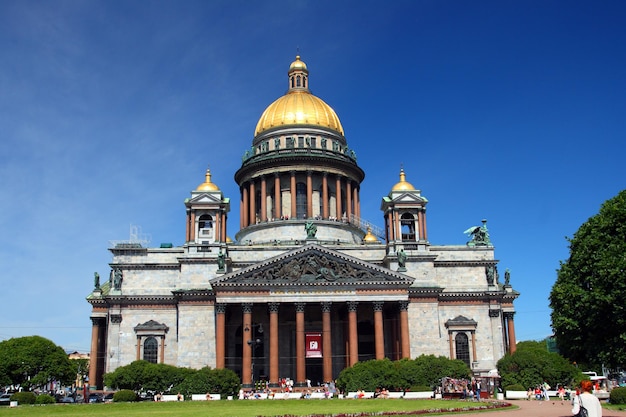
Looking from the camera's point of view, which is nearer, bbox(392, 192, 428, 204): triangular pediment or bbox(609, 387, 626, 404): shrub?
bbox(609, 387, 626, 404): shrub

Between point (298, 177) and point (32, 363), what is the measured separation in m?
36.5

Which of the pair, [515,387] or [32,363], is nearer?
[515,387]

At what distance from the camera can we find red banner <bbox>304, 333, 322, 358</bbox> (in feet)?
201

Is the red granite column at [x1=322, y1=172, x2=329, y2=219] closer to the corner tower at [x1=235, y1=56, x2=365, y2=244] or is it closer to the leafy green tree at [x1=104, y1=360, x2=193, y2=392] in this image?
the corner tower at [x1=235, y1=56, x2=365, y2=244]

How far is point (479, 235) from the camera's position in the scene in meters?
73.8

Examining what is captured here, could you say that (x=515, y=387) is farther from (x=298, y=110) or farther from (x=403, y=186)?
(x=298, y=110)

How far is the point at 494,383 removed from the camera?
55625 millimetres

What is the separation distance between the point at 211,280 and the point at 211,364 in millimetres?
8727

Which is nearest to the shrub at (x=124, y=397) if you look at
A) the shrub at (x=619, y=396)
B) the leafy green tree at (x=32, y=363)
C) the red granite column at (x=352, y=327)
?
the leafy green tree at (x=32, y=363)

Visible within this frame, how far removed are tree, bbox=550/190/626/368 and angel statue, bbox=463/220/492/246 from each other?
35.8 metres

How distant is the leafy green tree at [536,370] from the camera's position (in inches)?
2128

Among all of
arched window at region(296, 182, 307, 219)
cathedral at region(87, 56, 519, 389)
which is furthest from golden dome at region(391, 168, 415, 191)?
arched window at region(296, 182, 307, 219)

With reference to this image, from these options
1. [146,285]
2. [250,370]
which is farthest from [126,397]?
[146,285]

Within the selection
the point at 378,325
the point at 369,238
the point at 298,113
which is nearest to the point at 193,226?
the point at 369,238
